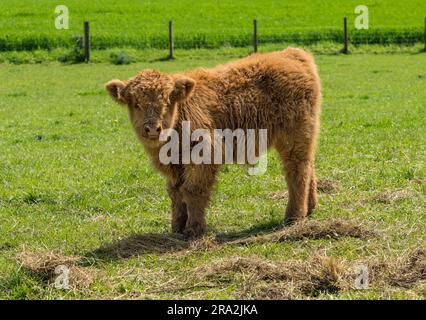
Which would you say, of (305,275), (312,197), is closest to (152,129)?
(305,275)

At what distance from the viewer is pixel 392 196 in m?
8.80

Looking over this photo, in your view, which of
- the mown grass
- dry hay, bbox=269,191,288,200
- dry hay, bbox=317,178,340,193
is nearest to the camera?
the mown grass

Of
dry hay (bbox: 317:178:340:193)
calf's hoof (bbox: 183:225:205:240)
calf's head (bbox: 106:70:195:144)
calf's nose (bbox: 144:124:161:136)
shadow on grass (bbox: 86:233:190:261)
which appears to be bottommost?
shadow on grass (bbox: 86:233:190:261)

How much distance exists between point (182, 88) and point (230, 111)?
761 millimetres

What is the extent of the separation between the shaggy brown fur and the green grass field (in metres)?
24.4

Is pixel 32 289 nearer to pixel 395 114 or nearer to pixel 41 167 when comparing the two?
pixel 41 167

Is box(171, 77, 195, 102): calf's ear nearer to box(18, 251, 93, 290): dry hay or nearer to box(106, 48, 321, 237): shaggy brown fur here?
box(106, 48, 321, 237): shaggy brown fur

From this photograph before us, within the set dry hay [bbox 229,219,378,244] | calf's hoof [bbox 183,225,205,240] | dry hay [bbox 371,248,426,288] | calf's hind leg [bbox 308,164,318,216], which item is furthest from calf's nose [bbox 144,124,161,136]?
dry hay [bbox 371,248,426,288]

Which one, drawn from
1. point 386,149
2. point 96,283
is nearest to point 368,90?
point 386,149

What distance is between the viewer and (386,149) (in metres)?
11.5

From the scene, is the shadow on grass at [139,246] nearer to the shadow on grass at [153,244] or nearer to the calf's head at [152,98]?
the shadow on grass at [153,244]

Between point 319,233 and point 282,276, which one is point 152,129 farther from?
point 282,276

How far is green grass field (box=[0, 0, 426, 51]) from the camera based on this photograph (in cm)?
3284

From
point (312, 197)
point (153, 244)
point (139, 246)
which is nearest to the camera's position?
point (139, 246)
